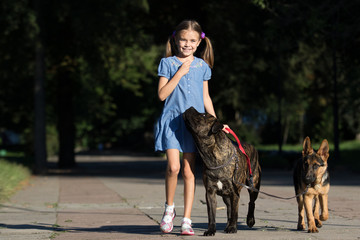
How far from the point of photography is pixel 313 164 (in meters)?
6.72

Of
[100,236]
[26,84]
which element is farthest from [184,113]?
[26,84]

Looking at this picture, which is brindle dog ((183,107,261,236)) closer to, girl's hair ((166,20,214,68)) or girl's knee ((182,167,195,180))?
girl's knee ((182,167,195,180))

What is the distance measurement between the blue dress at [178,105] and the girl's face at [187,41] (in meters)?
0.12

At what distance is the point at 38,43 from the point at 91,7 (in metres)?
2.34

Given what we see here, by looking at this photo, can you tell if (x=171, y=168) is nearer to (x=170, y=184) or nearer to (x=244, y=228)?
(x=170, y=184)

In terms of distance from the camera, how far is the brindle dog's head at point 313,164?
22.0 feet

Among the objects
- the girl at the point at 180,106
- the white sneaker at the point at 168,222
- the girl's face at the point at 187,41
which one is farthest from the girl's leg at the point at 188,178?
the girl's face at the point at 187,41

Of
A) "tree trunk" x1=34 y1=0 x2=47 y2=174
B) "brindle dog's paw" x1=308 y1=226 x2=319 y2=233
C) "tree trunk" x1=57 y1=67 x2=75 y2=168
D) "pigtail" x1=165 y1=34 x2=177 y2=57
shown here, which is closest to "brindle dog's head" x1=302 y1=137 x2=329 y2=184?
"brindle dog's paw" x1=308 y1=226 x2=319 y2=233

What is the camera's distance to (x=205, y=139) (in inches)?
262

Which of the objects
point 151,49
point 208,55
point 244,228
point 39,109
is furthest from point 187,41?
point 151,49

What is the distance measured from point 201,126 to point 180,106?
0.45 metres

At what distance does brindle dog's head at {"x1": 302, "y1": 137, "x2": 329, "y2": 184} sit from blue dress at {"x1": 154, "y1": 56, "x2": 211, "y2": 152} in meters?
1.08

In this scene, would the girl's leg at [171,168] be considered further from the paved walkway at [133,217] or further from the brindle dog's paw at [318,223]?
Answer: the brindle dog's paw at [318,223]

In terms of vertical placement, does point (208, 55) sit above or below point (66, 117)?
above
